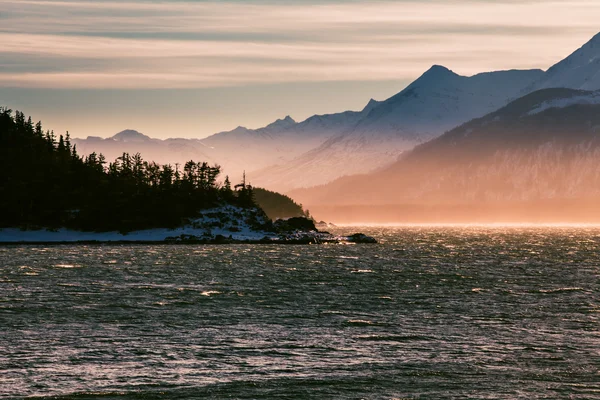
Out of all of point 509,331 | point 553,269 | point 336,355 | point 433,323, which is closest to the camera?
point 336,355

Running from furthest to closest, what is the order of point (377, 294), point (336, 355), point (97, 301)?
point (377, 294) < point (97, 301) < point (336, 355)

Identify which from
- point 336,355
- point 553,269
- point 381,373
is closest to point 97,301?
point 336,355

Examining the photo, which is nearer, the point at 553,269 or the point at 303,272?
the point at 303,272

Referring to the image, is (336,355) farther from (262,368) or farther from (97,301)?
(97,301)

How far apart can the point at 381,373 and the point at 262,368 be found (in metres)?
6.92

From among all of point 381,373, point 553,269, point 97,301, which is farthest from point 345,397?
point 553,269

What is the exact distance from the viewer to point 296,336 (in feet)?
202

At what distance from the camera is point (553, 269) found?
138375mm

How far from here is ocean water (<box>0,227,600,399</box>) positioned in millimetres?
45906

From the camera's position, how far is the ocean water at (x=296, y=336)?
151ft

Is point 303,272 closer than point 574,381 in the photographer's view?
No

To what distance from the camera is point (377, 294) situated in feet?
311

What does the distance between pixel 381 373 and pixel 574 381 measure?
10.6m

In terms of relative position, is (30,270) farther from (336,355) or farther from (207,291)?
(336,355)
